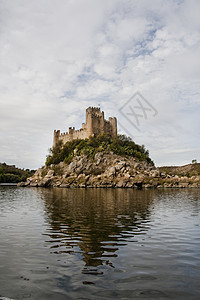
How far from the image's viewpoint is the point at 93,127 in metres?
96.1

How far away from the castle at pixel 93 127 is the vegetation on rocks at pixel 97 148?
3.45 metres

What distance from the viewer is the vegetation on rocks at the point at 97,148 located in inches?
3529

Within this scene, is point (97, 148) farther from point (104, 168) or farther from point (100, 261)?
point (100, 261)

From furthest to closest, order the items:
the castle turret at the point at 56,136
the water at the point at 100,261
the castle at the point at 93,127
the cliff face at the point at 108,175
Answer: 1. the castle turret at the point at 56,136
2. the castle at the point at 93,127
3. the cliff face at the point at 108,175
4. the water at the point at 100,261

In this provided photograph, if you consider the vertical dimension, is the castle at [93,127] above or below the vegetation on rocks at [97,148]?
above

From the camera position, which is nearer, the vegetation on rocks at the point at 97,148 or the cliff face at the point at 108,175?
the cliff face at the point at 108,175

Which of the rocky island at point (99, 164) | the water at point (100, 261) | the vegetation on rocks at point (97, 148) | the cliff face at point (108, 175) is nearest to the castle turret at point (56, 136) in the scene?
the rocky island at point (99, 164)

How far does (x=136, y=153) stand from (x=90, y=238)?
273 ft

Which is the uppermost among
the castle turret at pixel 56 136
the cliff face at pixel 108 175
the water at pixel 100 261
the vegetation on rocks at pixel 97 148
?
the castle turret at pixel 56 136

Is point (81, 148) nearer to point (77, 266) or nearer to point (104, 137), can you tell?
point (104, 137)

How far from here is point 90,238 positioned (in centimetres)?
1091

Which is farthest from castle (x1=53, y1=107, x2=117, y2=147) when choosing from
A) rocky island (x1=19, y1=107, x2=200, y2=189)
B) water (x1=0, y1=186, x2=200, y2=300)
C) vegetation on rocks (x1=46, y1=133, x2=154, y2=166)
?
water (x1=0, y1=186, x2=200, y2=300)

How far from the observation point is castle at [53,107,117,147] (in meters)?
95.6

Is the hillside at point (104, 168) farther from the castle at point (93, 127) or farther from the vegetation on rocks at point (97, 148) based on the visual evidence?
the castle at point (93, 127)
